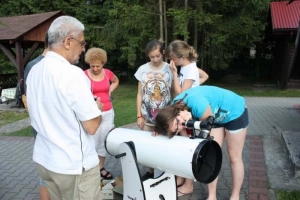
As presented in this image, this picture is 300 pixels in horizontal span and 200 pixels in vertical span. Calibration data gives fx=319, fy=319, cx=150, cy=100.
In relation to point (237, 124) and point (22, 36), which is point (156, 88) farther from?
point (22, 36)

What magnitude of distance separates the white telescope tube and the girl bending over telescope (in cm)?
9

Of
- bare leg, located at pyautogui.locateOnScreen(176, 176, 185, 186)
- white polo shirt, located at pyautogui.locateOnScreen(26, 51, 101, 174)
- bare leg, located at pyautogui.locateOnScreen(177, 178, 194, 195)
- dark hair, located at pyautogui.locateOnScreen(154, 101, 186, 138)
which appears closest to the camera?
white polo shirt, located at pyautogui.locateOnScreen(26, 51, 101, 174)

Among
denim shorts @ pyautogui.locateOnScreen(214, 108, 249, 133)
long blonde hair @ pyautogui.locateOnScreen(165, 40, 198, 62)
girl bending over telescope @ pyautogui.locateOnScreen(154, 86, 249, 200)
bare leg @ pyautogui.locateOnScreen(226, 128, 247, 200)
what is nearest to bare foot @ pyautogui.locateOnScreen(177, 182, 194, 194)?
girl bending over telescope @ pyautogui.locateOnScreen(154, 86, 249, 200)

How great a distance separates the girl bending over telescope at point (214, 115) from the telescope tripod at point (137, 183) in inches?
11.4

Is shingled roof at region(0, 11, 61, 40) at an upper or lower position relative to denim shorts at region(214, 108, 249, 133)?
upper

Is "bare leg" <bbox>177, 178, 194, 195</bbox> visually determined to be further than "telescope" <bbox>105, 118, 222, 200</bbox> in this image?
Yes

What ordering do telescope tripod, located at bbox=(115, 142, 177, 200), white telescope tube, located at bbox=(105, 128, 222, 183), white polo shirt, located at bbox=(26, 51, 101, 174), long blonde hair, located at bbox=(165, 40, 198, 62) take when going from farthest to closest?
long blonde hair, located at bbox=(165, 40, 198, 62) < telescope tripod, located at bbox=(115, 142, 177, 200) < white telescope tube, located at bbox=(105, 128, 222, 183) < white polo shirt, located at bbox=(26, 51, 101, 174)

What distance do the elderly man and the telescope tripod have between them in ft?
1.64

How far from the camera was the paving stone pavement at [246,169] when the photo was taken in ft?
11.7

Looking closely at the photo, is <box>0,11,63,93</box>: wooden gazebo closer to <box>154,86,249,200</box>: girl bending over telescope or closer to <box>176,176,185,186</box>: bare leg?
<box>176,176,185,186</box>: bare leg

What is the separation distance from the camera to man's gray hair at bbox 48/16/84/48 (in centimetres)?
180

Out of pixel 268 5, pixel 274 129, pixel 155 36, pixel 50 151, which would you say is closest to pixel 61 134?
pixel 50 151

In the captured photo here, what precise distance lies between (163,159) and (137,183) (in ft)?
1.12

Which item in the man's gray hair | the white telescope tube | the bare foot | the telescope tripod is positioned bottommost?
the bare foot
